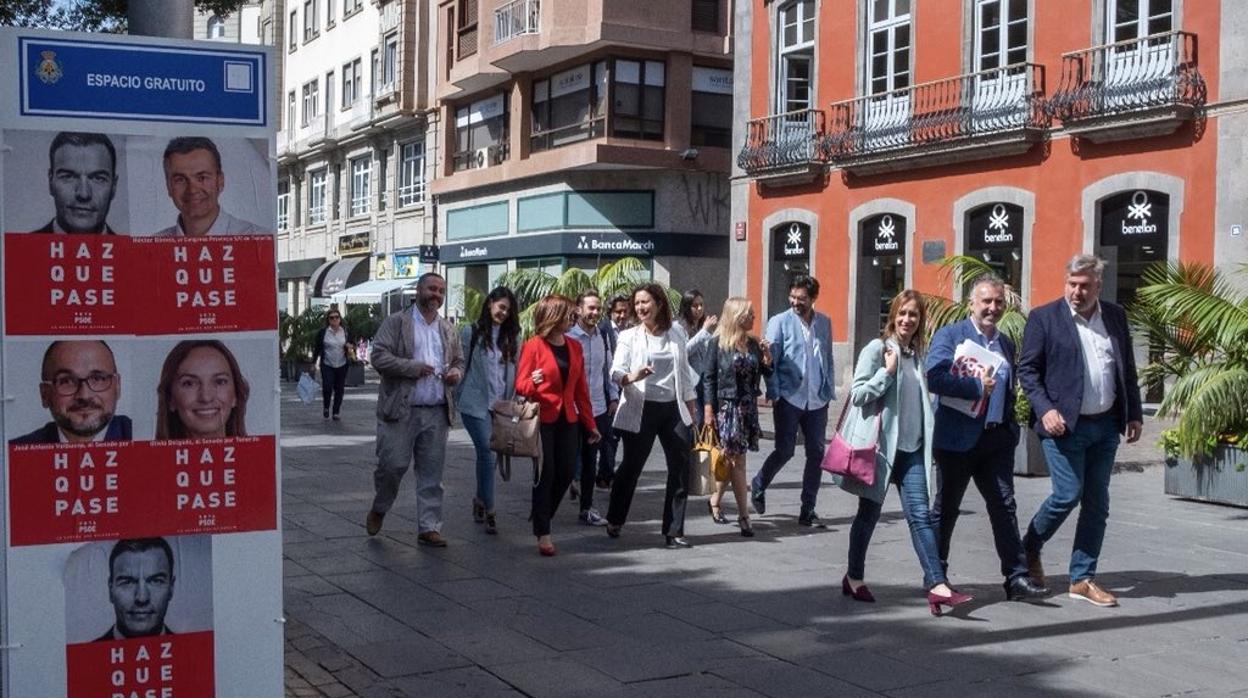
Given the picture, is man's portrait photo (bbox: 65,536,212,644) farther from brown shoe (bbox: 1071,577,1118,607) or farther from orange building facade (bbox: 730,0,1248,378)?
orange building facade (bbox: 730,0,1248,378)

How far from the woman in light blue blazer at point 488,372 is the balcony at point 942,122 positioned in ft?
45.2

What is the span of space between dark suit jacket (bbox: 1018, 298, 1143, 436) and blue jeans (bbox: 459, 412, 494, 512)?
4.05 metres

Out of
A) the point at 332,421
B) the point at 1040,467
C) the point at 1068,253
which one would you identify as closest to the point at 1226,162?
the point at 1068,253

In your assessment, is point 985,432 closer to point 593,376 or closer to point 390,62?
point 593,376

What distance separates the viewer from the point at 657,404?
32.7 feet

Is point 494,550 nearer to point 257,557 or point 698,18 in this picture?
point 257,557

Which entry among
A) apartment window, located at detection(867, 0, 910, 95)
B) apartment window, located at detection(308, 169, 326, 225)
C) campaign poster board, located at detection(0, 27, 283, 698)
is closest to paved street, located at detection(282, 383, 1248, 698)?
campaign poster board, located at detection(0, 27, 283, 698)

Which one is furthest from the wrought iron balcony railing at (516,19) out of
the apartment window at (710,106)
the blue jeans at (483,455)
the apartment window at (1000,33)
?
the blue jeans at (483,455)

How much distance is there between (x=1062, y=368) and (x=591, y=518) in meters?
4.32

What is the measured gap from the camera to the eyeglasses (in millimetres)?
4582

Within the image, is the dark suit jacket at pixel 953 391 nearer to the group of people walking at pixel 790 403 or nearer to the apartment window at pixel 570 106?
the group of people walking at pixel 790 403

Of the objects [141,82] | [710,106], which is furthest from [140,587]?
[710,106]

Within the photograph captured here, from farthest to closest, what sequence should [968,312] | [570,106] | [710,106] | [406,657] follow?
[570,106] → [710,106] → [968,312] → [406,657]

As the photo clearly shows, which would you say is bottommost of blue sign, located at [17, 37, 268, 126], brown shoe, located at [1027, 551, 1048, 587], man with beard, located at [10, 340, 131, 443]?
brown shoe, located at [1027, 551, 1048, 587]
